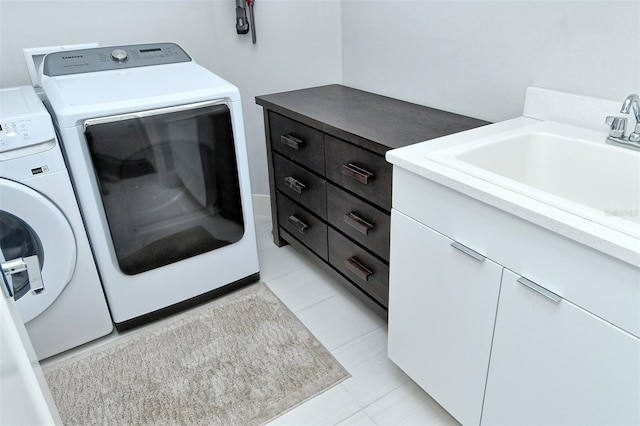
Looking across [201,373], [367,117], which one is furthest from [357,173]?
[201,373]

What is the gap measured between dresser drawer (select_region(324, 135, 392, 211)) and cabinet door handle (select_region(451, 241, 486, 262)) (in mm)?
405

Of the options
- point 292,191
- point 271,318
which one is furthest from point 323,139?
point 271,318

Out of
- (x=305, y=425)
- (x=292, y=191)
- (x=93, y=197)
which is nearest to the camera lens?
(x=305, y=425)

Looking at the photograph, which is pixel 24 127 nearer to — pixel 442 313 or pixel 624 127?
pixel 442 313

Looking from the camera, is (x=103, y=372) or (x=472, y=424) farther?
(x=103, y=372)

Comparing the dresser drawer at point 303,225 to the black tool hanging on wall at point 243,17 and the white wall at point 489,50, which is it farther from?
the black tool hanging on wall at point 243,17

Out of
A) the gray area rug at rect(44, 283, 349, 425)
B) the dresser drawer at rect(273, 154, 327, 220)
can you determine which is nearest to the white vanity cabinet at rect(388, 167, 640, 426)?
the gray area rug at rect(44, 283, 349, 425)

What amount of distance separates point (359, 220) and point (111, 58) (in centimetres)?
126

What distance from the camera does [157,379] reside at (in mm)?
1644

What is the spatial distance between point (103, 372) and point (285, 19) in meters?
1.83

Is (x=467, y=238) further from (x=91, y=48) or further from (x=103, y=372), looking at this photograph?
(x=91, y=48)

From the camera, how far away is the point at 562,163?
130cm

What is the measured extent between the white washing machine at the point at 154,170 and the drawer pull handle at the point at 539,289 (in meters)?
1.20

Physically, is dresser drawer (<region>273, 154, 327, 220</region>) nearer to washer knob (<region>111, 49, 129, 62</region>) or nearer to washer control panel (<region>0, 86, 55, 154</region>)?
washer knob (<region>111, 49, 129, 62</region>)
